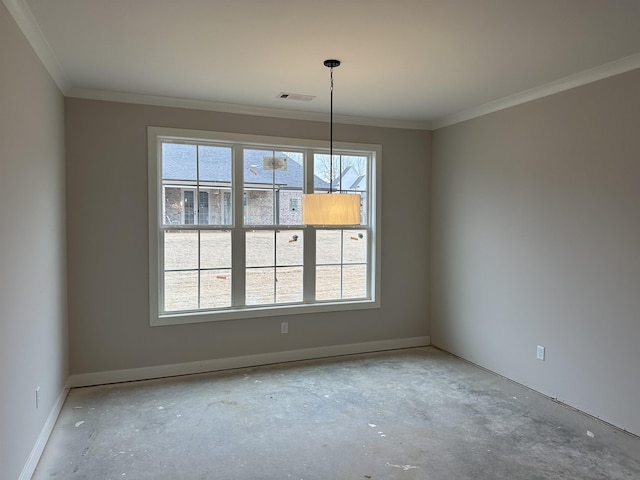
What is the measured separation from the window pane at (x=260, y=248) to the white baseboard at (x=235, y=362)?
952mm

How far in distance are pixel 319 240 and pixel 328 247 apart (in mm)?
135

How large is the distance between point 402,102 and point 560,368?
272 centimetres

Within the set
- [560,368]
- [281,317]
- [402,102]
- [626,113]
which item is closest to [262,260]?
[281,317]

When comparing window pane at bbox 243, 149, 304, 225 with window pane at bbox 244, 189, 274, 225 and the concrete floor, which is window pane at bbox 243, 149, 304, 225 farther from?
the concrete floor

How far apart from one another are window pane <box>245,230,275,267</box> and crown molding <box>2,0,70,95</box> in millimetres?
2077

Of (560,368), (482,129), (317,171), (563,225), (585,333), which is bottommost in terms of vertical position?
(560,368)

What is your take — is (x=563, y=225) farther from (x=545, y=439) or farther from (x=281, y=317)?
(x=281, y=317)

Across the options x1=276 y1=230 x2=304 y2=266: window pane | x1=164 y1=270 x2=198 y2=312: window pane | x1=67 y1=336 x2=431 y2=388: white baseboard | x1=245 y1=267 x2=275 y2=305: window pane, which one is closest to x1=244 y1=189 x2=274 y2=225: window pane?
x1=276 y1=230 x2=304 y2=266: window pane

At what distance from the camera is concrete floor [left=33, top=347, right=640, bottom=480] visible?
8.39 feet

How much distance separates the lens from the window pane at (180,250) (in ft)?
13.6

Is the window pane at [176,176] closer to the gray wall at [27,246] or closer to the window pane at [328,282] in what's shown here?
the gray wall at [27,246]

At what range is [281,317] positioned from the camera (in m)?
4.50

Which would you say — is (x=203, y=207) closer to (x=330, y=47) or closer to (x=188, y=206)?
(x=188, y=206)

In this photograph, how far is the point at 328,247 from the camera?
15.8 feet
